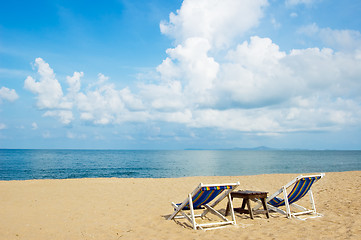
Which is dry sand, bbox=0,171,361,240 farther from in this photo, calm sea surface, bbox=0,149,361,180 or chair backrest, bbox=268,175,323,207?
calm sea surface, bbox=0,149,361,180

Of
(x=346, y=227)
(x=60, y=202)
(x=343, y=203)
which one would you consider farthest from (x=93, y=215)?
(x=343, y=203)

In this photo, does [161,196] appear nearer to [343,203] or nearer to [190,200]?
[190,200]

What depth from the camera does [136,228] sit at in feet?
19.6

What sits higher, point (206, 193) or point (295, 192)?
point (206, 193)

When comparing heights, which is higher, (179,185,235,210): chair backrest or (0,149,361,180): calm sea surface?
(179,185,235,210): chair backrest

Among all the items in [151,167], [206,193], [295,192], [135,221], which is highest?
[206,193]

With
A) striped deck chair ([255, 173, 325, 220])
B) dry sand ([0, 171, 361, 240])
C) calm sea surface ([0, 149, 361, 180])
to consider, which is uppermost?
striped deck chair ([255, 173, 325, 220])

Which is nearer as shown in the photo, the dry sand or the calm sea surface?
the dry sand

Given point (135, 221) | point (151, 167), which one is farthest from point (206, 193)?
point (151, 167)

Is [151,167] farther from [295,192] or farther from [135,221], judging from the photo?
[295,192]

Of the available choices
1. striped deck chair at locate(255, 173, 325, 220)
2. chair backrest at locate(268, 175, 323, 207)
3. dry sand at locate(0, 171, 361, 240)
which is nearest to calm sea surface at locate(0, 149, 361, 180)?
dry sand at locate(0, 171, 361, 240)

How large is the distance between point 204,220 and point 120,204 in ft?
11.4

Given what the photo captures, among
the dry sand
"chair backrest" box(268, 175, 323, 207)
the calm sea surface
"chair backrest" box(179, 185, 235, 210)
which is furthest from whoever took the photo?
A: the calm sea surface

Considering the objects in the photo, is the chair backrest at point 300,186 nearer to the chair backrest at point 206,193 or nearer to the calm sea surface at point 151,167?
the chair backrest at point 206,193
